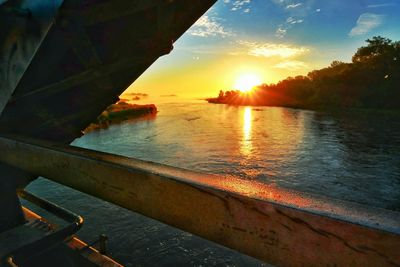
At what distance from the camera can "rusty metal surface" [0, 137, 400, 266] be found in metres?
1.00

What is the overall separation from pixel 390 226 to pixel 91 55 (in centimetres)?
292

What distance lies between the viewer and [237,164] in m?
33.3

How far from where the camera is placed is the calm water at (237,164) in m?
17.9

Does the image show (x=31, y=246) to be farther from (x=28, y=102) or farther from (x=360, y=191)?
(x=360, y=191)

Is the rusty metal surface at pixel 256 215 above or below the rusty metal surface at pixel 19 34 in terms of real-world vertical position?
below

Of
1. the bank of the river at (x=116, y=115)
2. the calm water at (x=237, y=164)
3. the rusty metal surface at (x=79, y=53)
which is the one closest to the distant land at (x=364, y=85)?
the calm water at (x=237, y=164)

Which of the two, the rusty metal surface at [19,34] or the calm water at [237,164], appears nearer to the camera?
the rusty metal surface at [19,34]

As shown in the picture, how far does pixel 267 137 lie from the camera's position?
1858 inches

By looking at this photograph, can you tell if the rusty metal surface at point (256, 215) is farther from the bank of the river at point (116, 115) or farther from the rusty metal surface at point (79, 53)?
the bank of the river at point (116, 115)

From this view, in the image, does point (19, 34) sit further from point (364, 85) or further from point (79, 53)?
point (364, 85)

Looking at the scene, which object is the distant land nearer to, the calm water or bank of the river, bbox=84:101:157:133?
the calm water

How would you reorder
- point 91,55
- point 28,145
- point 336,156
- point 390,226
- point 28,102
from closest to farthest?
point 390,226
point 28,145
point 91,55
point 28,102
point 336,156

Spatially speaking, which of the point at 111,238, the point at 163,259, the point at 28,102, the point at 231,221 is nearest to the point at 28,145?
the point at 28,102

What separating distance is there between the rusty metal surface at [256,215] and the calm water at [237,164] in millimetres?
7333
